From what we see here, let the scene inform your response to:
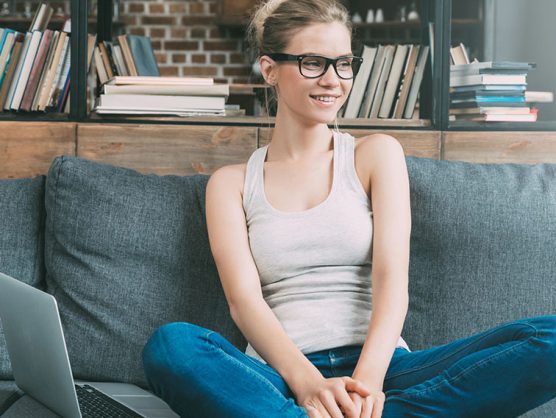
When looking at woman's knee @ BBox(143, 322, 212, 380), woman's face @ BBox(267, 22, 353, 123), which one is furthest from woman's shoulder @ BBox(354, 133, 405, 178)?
woman's knee @ BBox(143, 322, 212, 380)

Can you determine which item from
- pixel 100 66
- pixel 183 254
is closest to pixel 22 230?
pixel 183 254

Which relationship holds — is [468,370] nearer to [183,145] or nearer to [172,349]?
[172,349]

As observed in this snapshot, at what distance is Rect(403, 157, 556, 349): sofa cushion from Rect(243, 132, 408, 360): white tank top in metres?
0.14

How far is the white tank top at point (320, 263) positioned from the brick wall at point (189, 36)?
316 centimetres

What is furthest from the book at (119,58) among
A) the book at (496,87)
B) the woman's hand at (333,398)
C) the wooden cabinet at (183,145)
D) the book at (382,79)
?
the woman's hand at (333,398)

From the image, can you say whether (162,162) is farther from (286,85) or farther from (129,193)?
(286,85)

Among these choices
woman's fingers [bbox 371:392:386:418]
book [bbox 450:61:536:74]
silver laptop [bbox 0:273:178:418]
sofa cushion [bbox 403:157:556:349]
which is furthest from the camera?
book [bbox 450:61:536:74]

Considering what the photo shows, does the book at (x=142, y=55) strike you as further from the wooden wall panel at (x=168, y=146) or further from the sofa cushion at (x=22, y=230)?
the sofa cushion at (x=22, y=230)

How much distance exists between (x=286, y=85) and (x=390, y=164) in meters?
0.30

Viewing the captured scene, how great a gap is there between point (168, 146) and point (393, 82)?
65 cm

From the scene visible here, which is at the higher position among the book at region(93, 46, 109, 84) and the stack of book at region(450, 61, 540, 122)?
the book at region(93, 46, 109, 84)

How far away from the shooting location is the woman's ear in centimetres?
184

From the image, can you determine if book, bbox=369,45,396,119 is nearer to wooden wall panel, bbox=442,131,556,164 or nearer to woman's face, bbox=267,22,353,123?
wooden wall panel, bbox=442,131,556,164

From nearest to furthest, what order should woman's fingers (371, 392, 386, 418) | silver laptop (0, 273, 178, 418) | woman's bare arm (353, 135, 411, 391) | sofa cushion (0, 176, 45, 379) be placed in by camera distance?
silver laptop (0, 273, 178, 418) < woman's fingers (371, 392, 386, 418) < woman's bare arm (353, 135, 411, 391) < sofa cushion (0, 176, 45, 379)
